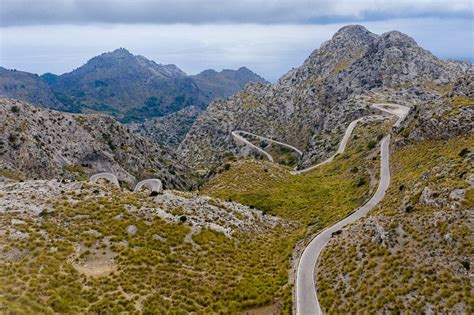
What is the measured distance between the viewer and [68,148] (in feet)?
472

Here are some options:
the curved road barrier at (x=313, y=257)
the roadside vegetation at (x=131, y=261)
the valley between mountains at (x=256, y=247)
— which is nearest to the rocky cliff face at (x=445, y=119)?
the valley between mountains at (x=256, y=247)

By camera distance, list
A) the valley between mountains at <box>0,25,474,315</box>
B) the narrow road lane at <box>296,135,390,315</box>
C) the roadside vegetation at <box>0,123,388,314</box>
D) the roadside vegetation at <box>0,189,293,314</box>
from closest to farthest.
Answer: the roadside vegetation at <box>0,189,293,314</box>
the roadside vegetation at <box>0,123,388,314</box>
the valley between mountains at <box>0,25,474,315</box>
the narrow road lane at <box>296,135,390,315</box>

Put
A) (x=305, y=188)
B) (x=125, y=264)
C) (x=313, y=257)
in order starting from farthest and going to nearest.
→ (x=305, y=188), (x=313, y=257), (x=125, y=264)

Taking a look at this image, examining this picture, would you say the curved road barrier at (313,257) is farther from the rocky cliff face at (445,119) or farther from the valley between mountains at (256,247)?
the rocky cliff face at (445,119)

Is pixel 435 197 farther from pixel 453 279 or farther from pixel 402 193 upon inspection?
pixel 453 279

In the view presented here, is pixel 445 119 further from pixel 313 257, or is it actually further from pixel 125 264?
pixel 125 264

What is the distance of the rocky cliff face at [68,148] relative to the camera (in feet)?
377

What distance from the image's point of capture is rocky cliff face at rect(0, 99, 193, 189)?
377 feet

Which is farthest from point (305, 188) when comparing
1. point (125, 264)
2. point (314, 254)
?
point (125, 264)

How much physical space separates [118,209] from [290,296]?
29.9 metres

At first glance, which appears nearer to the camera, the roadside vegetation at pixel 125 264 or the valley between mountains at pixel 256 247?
the roadside vegetation at pixel 125 264

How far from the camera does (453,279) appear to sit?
36.8m

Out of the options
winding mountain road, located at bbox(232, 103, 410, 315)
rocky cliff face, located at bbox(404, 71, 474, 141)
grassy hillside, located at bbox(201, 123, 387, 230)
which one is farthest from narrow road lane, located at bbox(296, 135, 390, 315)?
rocky cliff face, located at bbox(404, 71, 474, 141)

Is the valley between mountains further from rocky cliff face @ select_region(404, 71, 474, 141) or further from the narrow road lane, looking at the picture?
rocky cliff face @ select_region(404, 71, 474, 141)
